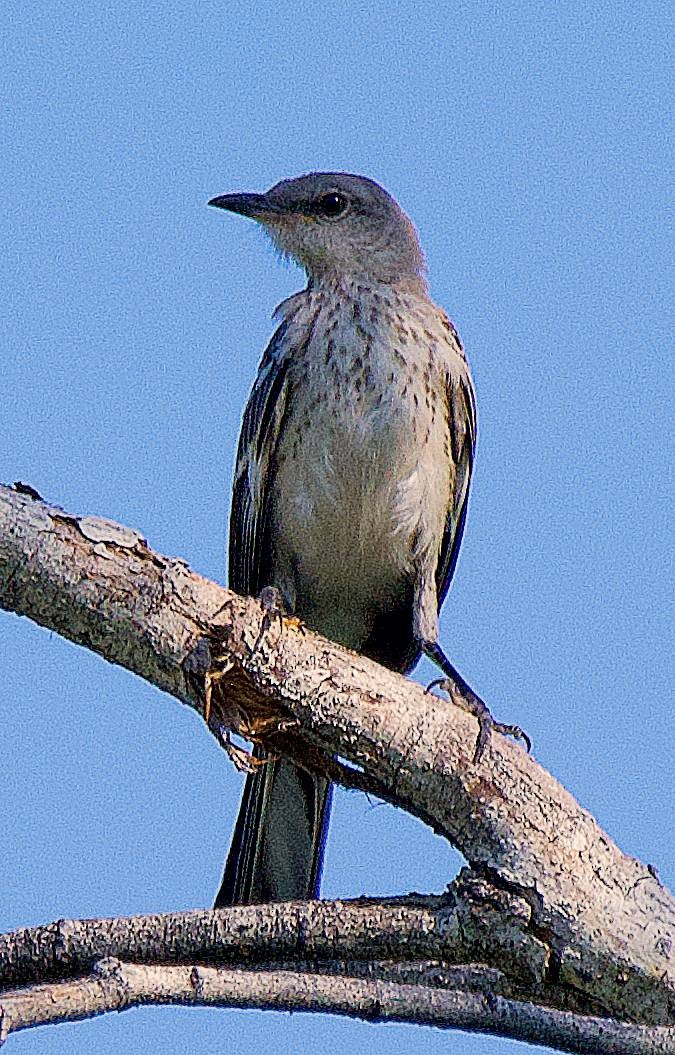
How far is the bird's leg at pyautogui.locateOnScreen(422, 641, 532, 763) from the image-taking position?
4.15 m

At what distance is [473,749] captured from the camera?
411 centimetres

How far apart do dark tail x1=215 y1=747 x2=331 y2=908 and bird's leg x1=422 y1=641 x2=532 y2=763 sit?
0.56m

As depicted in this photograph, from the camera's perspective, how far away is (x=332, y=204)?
665 centimetres

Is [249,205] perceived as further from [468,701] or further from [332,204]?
[468,701]

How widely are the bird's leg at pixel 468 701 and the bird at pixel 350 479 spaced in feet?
0.07

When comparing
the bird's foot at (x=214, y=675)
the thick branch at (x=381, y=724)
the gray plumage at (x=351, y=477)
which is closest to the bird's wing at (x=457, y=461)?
the gray plumage at (x=351, y=477)

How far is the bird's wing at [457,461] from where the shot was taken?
19.5 ft

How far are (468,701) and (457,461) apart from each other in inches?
59.5

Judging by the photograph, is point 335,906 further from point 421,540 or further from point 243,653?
point 421,540

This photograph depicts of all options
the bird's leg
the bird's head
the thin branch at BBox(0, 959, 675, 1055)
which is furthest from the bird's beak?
the thin branch at BBox(0, 959, 675, 1055)

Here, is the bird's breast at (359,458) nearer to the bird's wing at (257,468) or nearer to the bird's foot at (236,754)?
the bird's wing at (257,468)

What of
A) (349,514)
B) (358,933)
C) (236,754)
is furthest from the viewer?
(349,514)

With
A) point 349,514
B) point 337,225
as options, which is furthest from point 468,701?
point 337,225

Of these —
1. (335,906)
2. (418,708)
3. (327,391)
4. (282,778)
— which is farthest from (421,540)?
(335,906)
